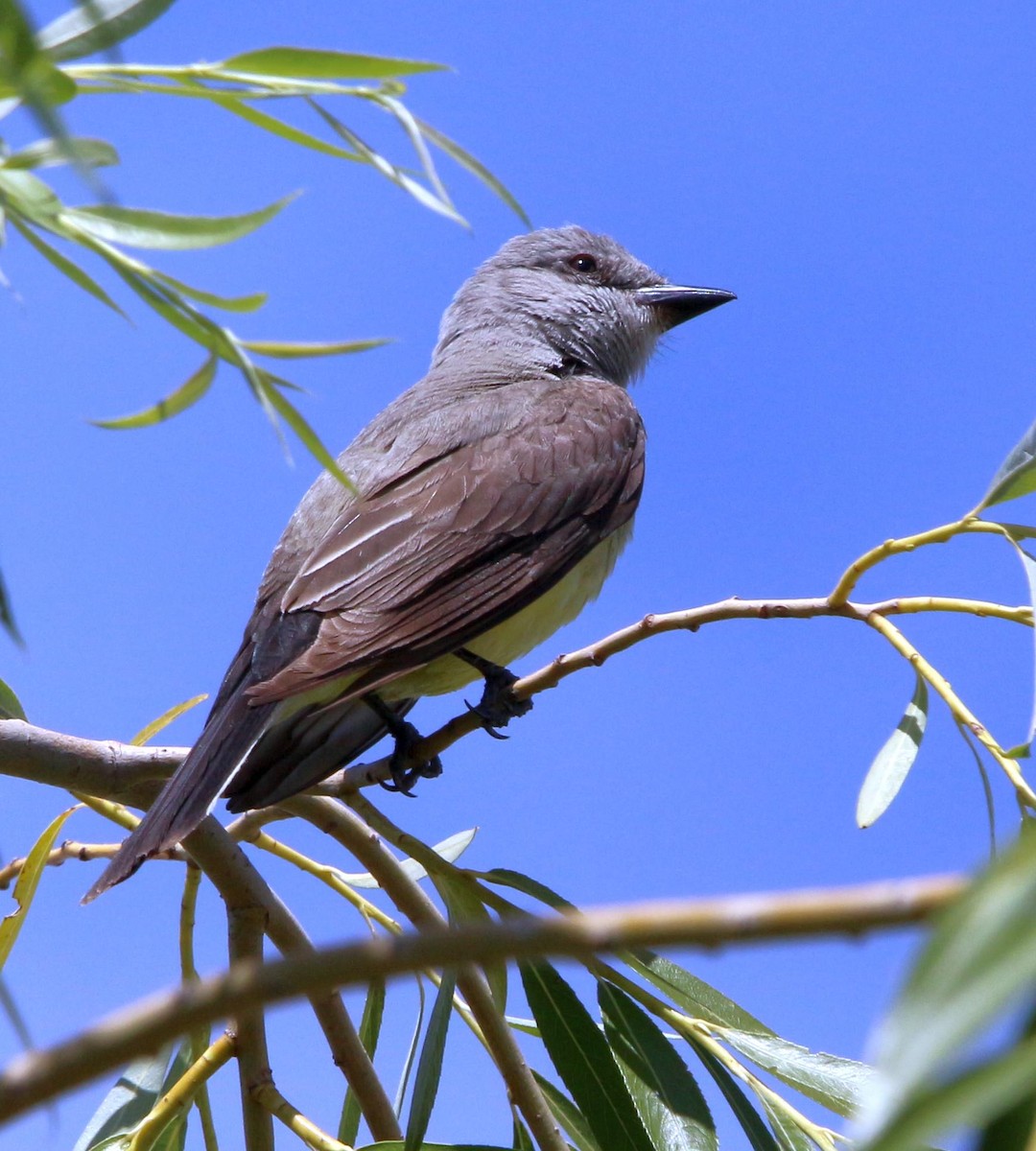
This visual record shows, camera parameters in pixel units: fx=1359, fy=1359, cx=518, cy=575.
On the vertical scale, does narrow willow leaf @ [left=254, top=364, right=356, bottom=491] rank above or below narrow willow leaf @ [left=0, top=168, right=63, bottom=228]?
below

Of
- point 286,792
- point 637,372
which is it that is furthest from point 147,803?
point 637,372

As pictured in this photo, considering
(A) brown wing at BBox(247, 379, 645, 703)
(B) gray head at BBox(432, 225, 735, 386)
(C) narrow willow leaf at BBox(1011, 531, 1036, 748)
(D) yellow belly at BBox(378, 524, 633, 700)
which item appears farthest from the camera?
(B) gray head at BBox(432, 225, 735, 386)

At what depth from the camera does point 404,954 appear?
2.01ft

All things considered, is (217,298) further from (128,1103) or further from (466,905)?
(128,1103)

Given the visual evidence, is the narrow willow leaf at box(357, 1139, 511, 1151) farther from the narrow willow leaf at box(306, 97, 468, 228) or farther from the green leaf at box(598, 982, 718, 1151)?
the narrow willow leaf at box(306, 97, 468, 228)

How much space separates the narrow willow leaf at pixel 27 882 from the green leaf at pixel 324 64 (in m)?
1.98

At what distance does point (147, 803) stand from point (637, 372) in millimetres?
3683

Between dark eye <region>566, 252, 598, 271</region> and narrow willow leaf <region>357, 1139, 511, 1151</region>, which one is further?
dark eye <region>566, 252, 598, 271</region>

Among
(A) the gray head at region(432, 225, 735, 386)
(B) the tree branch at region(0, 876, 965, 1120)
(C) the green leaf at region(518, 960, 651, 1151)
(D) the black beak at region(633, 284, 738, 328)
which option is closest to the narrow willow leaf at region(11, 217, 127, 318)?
(B) the tree branch at region(0, 876, 965, 1120)

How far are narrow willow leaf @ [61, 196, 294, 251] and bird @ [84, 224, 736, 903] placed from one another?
4.87 ft

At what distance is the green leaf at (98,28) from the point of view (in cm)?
A: 160

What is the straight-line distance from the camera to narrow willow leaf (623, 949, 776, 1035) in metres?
2.79

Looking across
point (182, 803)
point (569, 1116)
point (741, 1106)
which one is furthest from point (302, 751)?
point (741, 1106)

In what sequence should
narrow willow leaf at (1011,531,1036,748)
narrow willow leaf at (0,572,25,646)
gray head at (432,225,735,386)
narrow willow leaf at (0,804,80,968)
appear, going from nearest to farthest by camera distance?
narrow willow leaf at (0,572,25,646)
narrow willow leaf at (1011,531,1036,748)
narrow willow leaf at (0,804,80,968)
gray head at (432,225,735,386)
